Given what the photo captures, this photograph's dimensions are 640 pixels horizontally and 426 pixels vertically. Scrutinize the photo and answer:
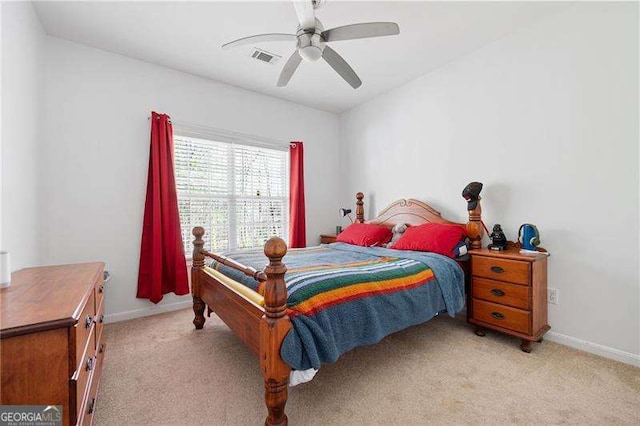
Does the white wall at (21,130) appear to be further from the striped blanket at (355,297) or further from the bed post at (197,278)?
the striped blanket at (355,297)

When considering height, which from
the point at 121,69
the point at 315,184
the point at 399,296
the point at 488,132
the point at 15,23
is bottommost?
the point at 399,296

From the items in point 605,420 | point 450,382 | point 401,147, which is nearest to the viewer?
point 605,420

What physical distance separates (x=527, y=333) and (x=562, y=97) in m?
1.94

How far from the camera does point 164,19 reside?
2.35 metres

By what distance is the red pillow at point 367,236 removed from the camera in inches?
127

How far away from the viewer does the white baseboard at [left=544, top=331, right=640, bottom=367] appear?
1973 millimetres

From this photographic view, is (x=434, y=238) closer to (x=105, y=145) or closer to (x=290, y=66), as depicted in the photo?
(x=290, y=66)

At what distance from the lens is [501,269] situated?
228 cm

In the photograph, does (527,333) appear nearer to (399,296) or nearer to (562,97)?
(399,296)

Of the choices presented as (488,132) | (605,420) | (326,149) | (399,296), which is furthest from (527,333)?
(326,149)

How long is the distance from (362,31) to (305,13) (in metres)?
0.40

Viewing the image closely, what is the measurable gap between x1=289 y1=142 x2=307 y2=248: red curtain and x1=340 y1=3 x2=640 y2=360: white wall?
1.84 m

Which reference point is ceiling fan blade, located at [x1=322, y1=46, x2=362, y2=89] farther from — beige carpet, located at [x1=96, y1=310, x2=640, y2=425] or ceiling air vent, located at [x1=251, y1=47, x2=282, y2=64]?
beige carpet, located at [x1=96, y1=310, x2=640, y2=425]

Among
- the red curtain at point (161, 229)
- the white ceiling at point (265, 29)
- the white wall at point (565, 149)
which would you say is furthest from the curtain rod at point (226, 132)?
the white wall at point (565, 149)
